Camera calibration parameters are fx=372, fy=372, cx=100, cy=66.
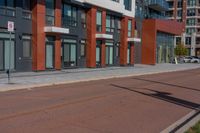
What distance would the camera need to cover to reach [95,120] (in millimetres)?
9922

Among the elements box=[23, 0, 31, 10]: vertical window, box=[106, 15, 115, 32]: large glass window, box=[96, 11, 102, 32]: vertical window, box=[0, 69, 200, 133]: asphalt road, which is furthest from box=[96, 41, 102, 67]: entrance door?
box=[0, 69, 200, 133]: asphalt road

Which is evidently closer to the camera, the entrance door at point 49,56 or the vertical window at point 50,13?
the vertical window at point 50,13

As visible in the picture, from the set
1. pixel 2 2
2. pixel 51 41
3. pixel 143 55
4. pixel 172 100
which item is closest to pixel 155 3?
pixel 143 55

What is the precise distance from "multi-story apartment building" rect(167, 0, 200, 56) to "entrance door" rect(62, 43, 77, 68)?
77462 mm

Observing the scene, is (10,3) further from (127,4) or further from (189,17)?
(189,17)

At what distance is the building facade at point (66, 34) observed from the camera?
27.0 meters

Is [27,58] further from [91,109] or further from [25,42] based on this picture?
[91,109]

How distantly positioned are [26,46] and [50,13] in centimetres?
398

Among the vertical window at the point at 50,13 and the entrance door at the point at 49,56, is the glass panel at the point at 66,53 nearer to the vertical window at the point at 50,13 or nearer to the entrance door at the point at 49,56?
the entrance door at the point at 49,56

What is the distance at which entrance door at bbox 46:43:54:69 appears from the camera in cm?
3044

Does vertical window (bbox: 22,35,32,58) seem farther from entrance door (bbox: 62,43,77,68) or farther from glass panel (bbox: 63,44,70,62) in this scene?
glass panel (bbox: 63,44,70,62)

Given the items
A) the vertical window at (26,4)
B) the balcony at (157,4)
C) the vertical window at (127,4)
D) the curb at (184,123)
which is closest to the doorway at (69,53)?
the vertical window at (26,4)

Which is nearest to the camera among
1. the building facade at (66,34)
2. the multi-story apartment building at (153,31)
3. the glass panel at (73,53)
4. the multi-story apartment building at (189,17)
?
the building facade at (66,34)

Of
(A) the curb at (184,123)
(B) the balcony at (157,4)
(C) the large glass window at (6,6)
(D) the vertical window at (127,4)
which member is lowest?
(A) the curb at (184,123)
